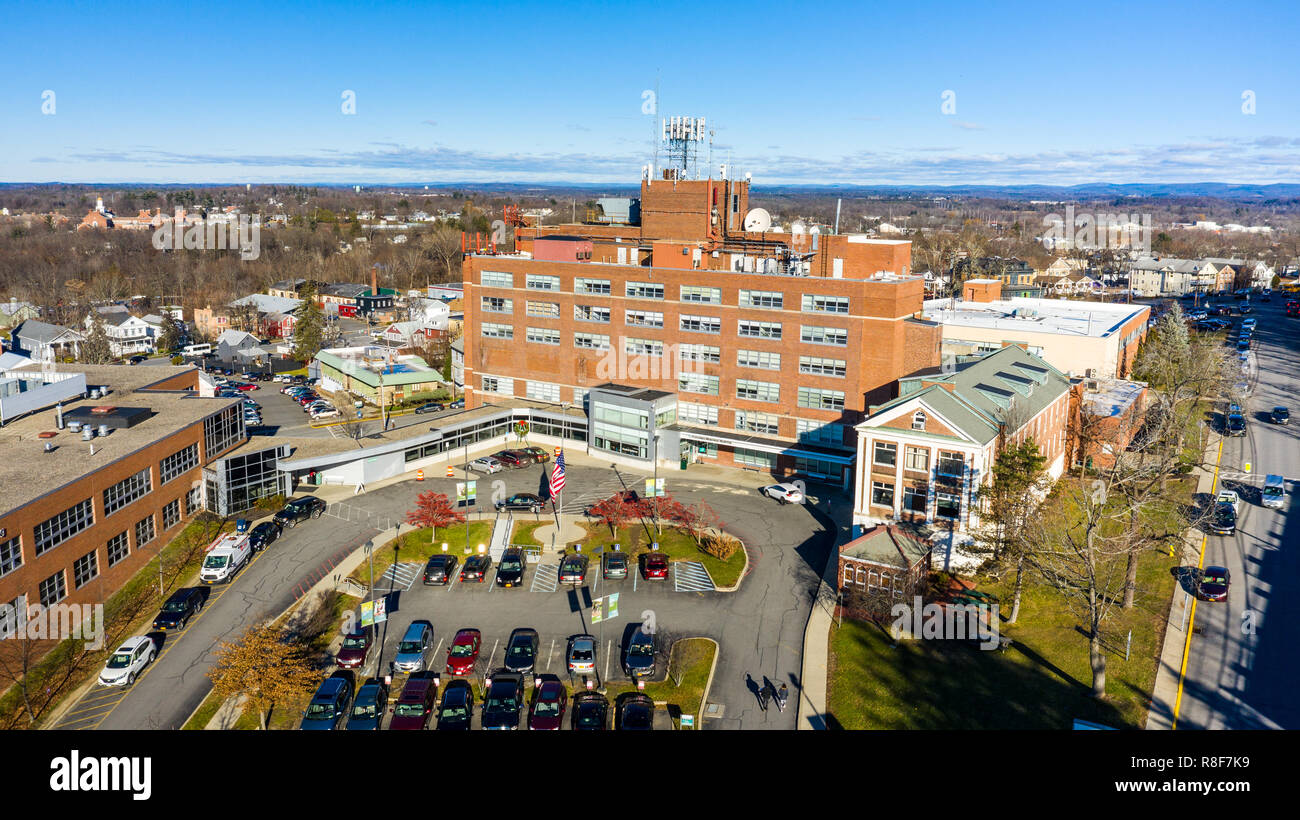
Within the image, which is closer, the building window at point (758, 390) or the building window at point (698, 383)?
the building window at point (758, 390)

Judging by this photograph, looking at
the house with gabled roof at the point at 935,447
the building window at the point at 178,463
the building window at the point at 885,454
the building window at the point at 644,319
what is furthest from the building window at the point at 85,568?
the building window at the point at 885,454

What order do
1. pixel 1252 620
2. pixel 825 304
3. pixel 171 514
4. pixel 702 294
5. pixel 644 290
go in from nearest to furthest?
pixel 1252 620 → pixel 171 514 → pixel 825 304 → pixel 702 294 → pixel 644 290

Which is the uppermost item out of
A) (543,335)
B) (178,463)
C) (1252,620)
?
(543,335)

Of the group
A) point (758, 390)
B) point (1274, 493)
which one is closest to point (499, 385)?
point (758, 390)

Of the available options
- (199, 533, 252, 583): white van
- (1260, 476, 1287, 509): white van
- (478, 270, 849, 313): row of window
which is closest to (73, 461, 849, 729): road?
(199, 533, 252, 583): white van

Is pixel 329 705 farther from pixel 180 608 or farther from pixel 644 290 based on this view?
pixel 644 290

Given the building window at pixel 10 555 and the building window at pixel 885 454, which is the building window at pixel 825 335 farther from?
the building window at pixel 10 555
